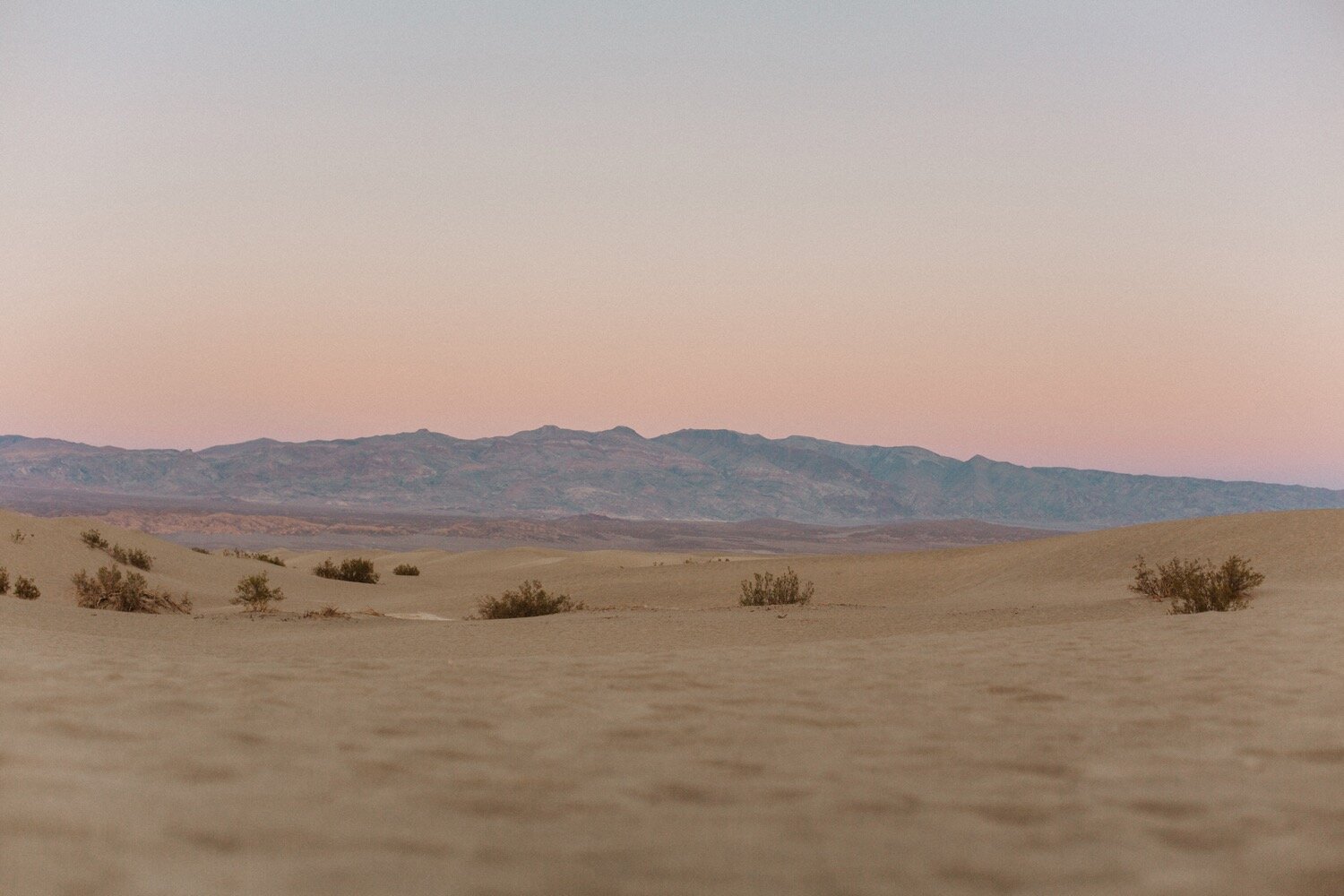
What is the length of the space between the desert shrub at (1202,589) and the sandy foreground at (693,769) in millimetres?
3844

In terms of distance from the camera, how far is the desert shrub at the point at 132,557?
88.2 ft

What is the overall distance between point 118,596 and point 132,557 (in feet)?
30.9

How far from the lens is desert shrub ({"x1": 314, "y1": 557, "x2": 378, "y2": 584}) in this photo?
3259cm

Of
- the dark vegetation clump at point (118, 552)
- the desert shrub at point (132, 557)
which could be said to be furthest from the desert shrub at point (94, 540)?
the desert shrub at point (132, 557)

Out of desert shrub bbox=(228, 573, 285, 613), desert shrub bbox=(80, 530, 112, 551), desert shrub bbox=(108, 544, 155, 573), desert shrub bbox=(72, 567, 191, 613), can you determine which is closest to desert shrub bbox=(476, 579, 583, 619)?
desert shrub bbox=(228, 573, 285, 613)

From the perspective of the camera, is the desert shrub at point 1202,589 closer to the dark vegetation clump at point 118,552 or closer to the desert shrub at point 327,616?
the desert shrub at point 327,616

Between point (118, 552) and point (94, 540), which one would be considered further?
point (94, 540)

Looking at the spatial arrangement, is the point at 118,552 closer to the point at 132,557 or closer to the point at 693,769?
the point at 132,557

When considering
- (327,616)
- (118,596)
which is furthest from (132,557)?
(327,616)

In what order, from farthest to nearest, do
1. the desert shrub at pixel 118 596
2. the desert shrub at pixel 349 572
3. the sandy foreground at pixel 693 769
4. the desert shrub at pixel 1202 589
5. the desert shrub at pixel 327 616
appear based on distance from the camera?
1. the desert shrub at pixel 349 572
2. the desert shrub at pixel 118 596
3. the desert shrub at pixel 327 616
4. the desert shrub at pixel 1202 589
5. the sandy foreground at pixel 693 769

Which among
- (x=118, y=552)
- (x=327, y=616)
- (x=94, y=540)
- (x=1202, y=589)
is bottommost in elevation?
(x=327, y=616)

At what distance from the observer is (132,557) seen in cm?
2747

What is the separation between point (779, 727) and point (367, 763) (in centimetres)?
207

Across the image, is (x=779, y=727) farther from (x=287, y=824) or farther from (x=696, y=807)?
(x=287, y=824)
